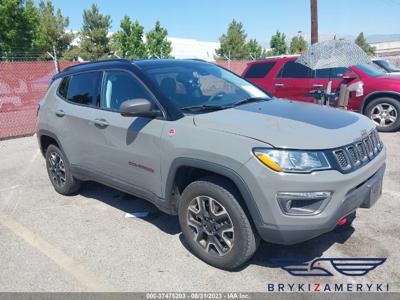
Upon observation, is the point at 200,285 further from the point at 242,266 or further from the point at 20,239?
the point at 20,239

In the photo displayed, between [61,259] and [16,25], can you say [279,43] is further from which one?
[61,259]

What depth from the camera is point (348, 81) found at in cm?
802

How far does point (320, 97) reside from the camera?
7.84 metres

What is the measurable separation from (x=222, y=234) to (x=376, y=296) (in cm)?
124

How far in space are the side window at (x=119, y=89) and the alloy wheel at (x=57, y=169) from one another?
141 cm

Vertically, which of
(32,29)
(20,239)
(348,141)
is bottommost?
(20,239)

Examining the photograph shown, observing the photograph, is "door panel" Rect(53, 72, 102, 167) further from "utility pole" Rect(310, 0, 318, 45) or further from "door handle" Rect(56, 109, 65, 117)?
"utility pole" Rect(310, 0, 318, 45)

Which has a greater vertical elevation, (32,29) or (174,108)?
(32,29)

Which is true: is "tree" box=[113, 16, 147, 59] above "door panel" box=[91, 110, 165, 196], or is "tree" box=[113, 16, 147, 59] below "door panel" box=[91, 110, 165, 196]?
above

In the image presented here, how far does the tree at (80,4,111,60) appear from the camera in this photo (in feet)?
117

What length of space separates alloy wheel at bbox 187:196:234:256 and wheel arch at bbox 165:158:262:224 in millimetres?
221

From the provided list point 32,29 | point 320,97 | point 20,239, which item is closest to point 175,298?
point 20,239

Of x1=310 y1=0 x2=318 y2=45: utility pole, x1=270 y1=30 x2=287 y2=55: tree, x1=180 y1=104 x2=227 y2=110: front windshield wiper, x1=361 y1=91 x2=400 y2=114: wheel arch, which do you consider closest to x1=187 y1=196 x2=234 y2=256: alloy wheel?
x1=180 y1=104 x2=227 y2=110: front windshield wiper

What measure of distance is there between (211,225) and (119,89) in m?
1.76
